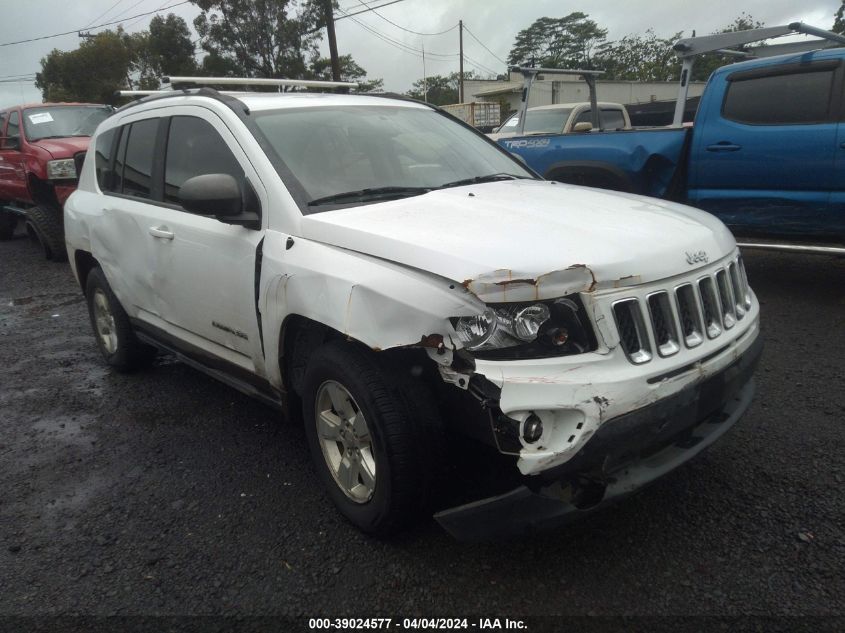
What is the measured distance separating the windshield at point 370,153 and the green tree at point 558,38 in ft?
218

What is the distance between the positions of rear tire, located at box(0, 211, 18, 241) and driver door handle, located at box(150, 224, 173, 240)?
395 inches

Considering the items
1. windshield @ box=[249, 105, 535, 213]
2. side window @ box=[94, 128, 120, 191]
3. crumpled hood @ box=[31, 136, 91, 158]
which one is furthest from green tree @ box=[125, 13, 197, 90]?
windshield @ box=[249, 105, 535, 213]

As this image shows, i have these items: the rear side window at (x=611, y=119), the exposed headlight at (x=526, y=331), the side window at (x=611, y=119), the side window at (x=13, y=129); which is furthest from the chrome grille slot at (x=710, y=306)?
the side window at (x=13, y=129)

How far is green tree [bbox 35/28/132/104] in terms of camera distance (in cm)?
4297

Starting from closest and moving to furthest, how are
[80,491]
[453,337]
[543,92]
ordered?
[453,337]
[80,491]
[543,92]

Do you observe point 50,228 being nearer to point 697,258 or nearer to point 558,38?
point 697,258

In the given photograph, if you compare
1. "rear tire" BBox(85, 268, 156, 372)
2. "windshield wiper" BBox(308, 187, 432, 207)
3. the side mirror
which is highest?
the side mirror

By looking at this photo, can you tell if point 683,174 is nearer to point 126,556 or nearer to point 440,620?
point 440,620

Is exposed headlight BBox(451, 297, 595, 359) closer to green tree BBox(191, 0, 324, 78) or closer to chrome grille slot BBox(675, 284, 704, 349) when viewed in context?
chrome grille slot BBox(675, 284, 704, 349)

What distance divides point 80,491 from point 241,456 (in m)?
0.77

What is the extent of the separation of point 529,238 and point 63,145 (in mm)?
9193

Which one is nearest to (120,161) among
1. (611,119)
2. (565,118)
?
(565,118)

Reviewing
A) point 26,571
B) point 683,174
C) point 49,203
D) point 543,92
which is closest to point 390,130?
point 26,571

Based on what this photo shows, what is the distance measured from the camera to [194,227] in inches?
131
